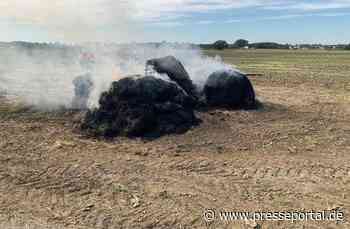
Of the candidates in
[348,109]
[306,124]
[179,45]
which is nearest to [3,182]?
[306,124]

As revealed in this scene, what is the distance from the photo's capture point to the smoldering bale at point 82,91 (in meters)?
11.7

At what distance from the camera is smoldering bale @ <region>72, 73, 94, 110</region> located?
1173 centimetres

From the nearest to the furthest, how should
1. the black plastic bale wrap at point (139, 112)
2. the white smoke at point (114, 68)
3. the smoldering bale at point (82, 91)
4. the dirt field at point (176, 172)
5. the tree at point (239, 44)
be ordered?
the dirt field at point (176, 172) < the black plastic bale wrap at point (139, 112) < the smoldering bale at point (82, 91) < the white smoke at point (114, 68) < the tree at point (239, 44)

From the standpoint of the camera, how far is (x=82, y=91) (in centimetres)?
1205

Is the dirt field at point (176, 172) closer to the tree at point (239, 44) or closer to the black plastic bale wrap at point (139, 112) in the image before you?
the black plastic bale wrap at point (139, 112)

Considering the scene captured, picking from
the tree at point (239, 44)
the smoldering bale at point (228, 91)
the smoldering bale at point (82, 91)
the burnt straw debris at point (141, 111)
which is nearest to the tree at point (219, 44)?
the tree at point (239, 44)

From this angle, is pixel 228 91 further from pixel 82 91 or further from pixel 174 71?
pixel 82 91

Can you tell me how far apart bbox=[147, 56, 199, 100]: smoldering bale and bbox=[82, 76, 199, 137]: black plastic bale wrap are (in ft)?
4.64

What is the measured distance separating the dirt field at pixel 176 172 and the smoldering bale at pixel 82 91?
2.32ft

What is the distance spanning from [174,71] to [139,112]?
2495 millimetres

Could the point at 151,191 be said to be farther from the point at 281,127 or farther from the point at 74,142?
the point at 281,127

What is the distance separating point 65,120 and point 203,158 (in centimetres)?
395

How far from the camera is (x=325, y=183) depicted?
273 inches

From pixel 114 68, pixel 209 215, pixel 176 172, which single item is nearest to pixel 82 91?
pixel 114 68
